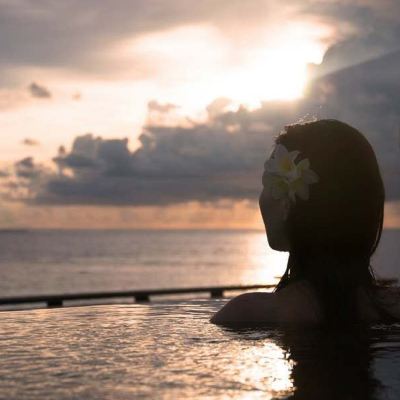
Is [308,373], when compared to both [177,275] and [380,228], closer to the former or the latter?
[380,228]

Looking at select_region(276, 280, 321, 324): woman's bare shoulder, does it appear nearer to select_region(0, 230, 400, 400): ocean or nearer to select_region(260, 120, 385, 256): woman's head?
select_region(0, 230, 400, 400): ocean

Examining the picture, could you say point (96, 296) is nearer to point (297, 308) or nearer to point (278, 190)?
point (297, 308)

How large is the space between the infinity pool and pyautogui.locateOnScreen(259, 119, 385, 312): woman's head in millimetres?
481

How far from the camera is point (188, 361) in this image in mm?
3539

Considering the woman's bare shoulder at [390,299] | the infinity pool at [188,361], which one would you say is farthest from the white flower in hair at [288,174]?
the woman's bare shoulder at [390,299]

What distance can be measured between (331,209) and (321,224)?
11 cm

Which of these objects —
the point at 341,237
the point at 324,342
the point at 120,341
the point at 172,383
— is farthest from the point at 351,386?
the point at 120,341

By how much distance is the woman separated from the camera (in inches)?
168

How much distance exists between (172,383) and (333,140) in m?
2.00

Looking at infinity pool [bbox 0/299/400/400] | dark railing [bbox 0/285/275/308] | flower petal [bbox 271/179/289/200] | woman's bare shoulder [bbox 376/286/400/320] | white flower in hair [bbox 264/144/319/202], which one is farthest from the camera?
dark railing [bbox 0/285/275/308]

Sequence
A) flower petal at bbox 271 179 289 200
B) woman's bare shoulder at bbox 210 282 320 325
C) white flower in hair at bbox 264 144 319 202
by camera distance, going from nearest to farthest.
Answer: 1. white flower in hair at bbox 264 144 319 202
2. flower petal at bbox 271 179 289 200
3. woman's bare shoulder at bbox 210 282 320 325

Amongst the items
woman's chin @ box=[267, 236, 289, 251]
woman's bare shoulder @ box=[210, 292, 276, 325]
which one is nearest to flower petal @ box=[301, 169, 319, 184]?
woman's chin @ box=[267, 236, 289, 251]

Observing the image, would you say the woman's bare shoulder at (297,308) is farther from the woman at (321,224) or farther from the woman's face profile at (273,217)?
the woman's face profile at (273,217)

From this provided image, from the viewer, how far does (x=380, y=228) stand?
4.49m
